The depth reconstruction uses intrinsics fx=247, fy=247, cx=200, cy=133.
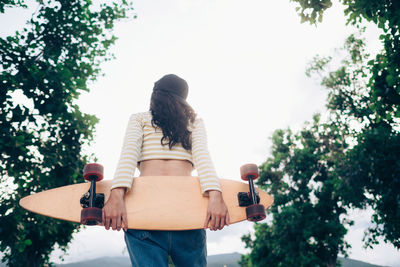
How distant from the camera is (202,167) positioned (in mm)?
2119

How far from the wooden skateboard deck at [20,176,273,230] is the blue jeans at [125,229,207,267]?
0.18 feet

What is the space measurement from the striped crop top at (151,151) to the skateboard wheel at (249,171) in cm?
28

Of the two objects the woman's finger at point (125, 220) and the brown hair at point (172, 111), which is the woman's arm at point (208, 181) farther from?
the woman's finger at point (125, 220)

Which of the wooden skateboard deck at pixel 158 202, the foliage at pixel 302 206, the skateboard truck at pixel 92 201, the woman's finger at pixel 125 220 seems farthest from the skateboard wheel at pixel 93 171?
the foliage at pixel 302 206

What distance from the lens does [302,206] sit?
18734 mm

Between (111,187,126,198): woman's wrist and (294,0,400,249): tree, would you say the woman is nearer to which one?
(111,187,126,198): woman's wrist

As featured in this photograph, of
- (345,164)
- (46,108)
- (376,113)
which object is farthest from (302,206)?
(46,108)

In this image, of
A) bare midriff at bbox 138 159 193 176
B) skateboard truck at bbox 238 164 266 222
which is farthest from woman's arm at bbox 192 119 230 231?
skateboard truck at bbox 238 164 266 222

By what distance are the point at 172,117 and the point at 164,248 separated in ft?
3.69

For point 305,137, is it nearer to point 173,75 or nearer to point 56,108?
point 56,108

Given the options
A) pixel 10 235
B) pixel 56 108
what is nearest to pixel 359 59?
pixel 56 108

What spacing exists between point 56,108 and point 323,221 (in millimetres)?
18944

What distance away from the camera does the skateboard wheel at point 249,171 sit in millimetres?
2168

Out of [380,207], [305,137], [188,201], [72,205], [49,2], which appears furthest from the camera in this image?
[305,137]
